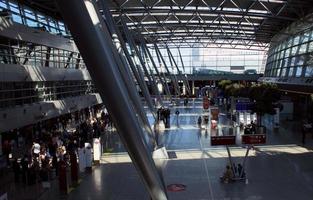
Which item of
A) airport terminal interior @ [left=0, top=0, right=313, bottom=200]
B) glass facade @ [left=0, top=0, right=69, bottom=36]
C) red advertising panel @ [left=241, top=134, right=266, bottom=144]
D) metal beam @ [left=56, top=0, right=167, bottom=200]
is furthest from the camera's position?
glass facade @ [left=0, top=0, right=69, bottom=36]

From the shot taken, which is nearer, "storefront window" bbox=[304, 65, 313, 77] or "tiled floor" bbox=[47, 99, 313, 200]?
"tiled floor" bbox=[47, 99, 313, 200]

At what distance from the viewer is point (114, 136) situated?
35.2 meters

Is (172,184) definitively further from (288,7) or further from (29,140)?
(288,7)

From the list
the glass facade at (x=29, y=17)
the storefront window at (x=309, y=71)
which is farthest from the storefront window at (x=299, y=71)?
the glass facade at (x=29, y=17)

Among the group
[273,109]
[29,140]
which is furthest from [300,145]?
[29,140]

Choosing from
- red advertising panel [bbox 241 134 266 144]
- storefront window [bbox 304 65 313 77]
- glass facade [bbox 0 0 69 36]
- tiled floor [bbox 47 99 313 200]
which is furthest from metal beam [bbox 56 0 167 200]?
storefront window [bbox 304 65 313 77]

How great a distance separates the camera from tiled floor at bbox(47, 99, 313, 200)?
17219 millimetres

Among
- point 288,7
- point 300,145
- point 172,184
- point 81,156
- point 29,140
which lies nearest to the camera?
point 172,184

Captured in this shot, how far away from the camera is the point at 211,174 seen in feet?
67.8

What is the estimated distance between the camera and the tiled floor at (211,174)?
1722 cm

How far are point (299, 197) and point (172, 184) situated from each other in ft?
17.2

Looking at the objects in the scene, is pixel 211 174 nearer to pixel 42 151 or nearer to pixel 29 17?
pixel 42 151

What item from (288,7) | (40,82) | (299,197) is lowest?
(299,197)

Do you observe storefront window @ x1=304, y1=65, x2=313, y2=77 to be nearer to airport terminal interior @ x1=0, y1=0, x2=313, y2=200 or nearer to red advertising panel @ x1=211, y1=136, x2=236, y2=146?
airport terminal interior @ x1=0, y1=0, x2=313, y2=200
